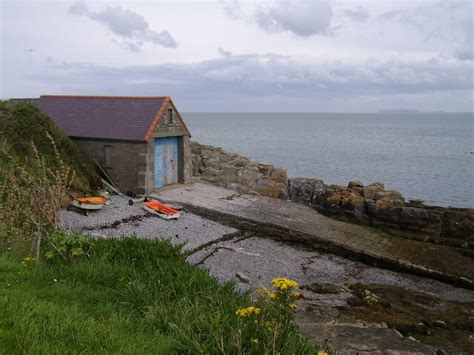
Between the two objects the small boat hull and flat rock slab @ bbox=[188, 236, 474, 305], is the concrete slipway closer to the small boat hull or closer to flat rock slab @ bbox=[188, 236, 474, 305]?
flat rock slab @ bbox=[188, 236, 474, 305]

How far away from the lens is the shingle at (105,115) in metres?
21.8

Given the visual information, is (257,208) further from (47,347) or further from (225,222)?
(47,347)

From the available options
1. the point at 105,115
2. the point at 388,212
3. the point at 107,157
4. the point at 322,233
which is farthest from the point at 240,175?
the point at 322,233

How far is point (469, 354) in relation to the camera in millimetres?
10766

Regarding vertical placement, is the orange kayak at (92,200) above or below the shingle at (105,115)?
below

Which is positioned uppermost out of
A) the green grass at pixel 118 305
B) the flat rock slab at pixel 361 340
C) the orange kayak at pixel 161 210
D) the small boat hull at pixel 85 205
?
the green grass at pixel 118 305

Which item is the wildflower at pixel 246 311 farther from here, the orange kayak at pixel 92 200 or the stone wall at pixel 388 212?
the stone wall at pixel 388 212

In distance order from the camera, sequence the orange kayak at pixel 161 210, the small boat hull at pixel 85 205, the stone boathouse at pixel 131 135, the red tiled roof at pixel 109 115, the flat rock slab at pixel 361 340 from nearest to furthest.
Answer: the flat rock slab at pixel 361 340 → the small boat hull at pixel 85 205 → the orange kayak at pixel 161 210 → the stone boathouse at pixel 131 135 → the red tiled roof at pixel 109 115

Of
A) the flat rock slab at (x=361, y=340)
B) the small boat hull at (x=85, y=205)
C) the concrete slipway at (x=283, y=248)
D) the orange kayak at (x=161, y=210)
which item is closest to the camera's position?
the flat rock slab at (x=361, y=340)

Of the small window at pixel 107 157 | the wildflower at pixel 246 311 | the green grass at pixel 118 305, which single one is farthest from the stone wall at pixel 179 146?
the wildflower at pixel 246 311

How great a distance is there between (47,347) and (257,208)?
17.1 metres

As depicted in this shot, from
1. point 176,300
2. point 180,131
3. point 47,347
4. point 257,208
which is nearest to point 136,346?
point 47,347

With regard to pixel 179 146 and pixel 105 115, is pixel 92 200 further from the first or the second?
pixel 179 146

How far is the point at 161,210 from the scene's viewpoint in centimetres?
1903
